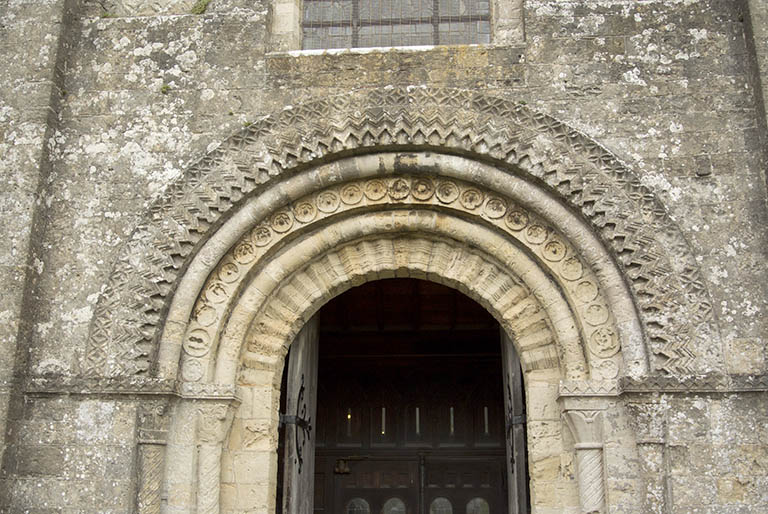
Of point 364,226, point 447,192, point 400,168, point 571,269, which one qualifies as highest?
point 400,168

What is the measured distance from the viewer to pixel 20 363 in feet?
17.7

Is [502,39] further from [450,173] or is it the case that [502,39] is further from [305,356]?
[305,356]

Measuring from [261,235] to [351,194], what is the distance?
72 centimetres

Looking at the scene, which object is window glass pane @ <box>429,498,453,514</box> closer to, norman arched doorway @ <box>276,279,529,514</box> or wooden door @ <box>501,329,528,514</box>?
norman arched doorway @ <box>276,279,529,514</box>

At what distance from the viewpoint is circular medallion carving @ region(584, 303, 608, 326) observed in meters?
5.46

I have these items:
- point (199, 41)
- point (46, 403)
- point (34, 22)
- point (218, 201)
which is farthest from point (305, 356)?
point (34, 22)

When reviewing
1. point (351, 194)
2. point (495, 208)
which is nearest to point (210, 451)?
point (351, 194)

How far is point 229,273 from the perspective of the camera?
19.0 feet

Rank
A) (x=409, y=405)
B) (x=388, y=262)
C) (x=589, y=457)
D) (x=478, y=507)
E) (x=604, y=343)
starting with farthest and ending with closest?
(x=409, y=405)
(x=478, y=507)
(x=388, y=262)
(x=604, y=343)
(x=589, y=457)

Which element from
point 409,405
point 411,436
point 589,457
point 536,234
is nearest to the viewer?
point 589,457

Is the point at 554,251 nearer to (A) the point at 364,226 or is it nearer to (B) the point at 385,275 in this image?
(B) the point at 385,275

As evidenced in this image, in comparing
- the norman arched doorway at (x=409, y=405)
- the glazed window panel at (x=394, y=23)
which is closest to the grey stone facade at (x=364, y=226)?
the glazed window panel at (x=394, y=23)

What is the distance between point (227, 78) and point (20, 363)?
8.22 ft

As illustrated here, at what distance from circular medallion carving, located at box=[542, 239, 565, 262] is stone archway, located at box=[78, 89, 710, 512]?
15 mm
